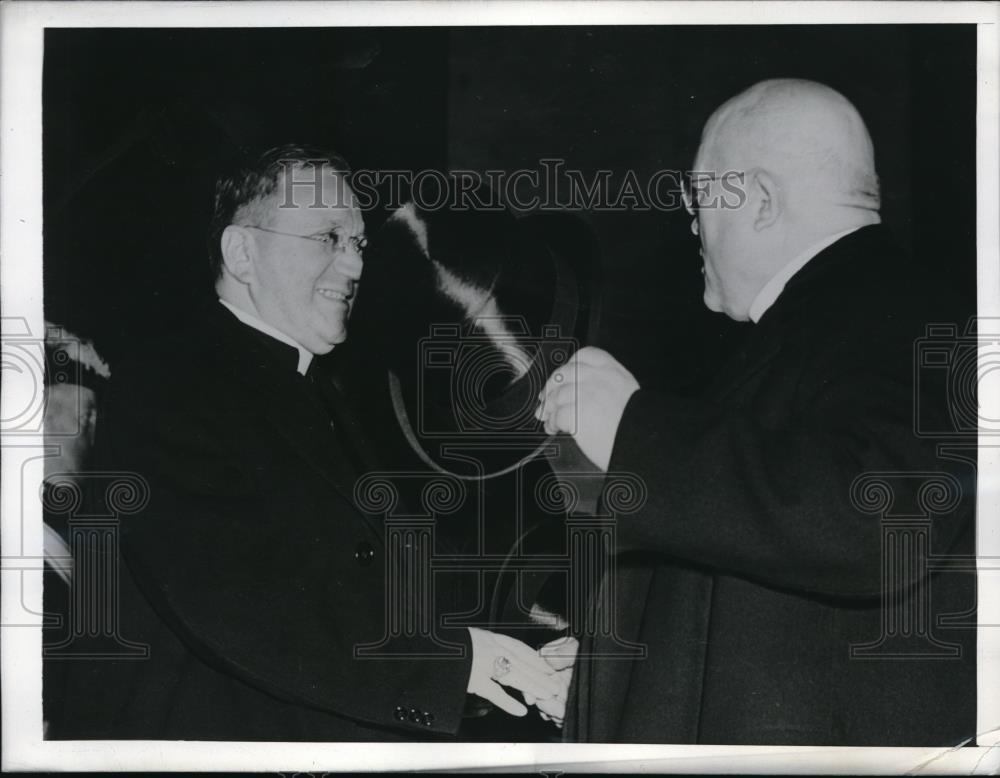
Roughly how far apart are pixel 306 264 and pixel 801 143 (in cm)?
85

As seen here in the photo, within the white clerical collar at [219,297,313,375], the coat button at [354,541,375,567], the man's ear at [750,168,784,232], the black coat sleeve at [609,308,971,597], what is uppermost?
the man's ear at [750,168,784,232]

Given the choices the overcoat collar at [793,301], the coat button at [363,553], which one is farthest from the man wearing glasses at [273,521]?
the overcoat collar at [793,301]

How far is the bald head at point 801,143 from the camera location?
5.01ft

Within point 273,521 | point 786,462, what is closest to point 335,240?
point 273,521

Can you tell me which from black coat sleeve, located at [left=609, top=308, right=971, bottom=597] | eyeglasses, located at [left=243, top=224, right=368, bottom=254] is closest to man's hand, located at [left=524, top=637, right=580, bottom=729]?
black coat sleeve, located at [left=609, top=308, right=971, bottom=597]

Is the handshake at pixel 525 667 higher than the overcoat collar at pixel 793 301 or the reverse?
the reverse

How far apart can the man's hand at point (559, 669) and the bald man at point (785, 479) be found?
0.06ft

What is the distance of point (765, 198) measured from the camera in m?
1.53

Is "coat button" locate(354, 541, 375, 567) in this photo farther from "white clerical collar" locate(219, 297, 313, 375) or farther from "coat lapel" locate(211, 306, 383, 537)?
"white clerical collar" locate(219, 297, 313, 375)

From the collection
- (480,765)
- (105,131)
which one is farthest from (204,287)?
(480,765)

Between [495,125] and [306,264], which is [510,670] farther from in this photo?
[495,125]

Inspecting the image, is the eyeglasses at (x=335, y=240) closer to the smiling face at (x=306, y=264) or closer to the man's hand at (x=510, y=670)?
the smiling face at (x=306, y=264)

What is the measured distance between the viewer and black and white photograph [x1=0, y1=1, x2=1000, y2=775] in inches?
60.2

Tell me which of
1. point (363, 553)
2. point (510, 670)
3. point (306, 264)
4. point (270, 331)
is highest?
point (306, 264)
